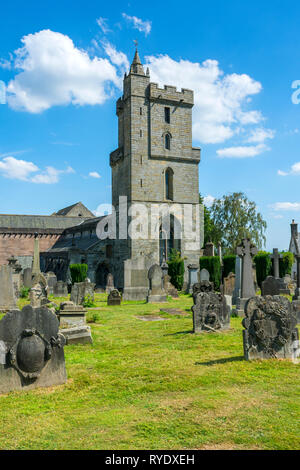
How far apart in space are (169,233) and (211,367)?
1079 inches

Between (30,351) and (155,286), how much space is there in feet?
40.2

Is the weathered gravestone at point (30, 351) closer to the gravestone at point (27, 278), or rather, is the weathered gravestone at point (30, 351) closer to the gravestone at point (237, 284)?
the gravestone at point (237, 284)

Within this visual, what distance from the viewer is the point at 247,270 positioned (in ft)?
42.9

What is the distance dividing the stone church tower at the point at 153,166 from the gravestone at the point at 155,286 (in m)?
13.2

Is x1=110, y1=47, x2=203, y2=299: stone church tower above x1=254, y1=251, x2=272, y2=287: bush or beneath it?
above

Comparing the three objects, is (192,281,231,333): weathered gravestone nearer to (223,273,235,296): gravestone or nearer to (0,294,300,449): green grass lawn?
(0,294,300,449): green grass lawn

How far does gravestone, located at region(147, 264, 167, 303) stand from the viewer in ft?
55.7

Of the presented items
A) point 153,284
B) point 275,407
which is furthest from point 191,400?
point 153,284

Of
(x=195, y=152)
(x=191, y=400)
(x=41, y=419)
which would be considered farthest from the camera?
(x=195, y=152)

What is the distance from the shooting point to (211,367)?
6051 millimetres

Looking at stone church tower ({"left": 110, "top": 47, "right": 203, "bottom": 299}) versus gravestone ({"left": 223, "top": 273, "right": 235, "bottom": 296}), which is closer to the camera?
gravestone ({"left": 223, "top": 273, "right": 235, "bottom": 296})

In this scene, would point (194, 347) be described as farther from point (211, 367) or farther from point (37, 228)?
point (37, 228)

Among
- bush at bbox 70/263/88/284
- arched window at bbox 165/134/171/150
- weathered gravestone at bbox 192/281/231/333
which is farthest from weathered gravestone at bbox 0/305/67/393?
arched window at bbox 165/134/171/150

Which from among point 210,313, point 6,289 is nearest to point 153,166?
point 6,289
